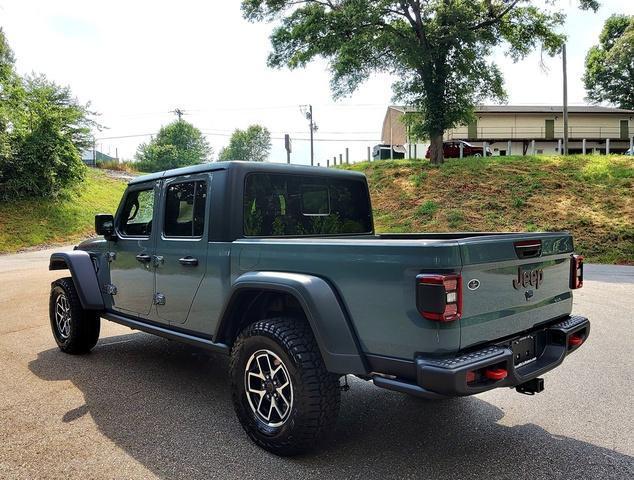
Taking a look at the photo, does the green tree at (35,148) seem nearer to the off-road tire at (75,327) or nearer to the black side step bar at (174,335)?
the off-road tire at (75,327)

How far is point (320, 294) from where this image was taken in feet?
9.70

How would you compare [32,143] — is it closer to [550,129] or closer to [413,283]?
[413,283]

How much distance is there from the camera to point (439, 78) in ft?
76.5

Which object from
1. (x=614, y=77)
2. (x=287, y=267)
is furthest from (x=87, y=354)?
(x=614, y=77)

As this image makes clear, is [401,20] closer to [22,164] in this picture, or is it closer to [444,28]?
[444,28]

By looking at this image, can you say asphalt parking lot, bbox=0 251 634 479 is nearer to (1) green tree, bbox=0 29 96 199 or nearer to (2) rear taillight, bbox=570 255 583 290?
(2) rear taillight, bbox=570 255 583 290

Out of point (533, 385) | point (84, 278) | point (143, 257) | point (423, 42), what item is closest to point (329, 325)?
point (533, 385)

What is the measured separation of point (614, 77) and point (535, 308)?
189ft

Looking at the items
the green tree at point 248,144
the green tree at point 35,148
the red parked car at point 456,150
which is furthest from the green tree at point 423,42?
the green tree at point 248,144

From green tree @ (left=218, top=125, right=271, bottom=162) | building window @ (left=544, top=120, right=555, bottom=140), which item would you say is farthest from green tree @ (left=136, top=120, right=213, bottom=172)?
building window @ (left=544, top=120, right=555, bottom=140)

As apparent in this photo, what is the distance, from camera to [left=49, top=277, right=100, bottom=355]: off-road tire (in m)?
5.31

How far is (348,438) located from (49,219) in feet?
78.7

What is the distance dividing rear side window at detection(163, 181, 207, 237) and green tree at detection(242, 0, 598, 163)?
18939 mm

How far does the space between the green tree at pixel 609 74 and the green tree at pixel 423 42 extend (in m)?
31.4
